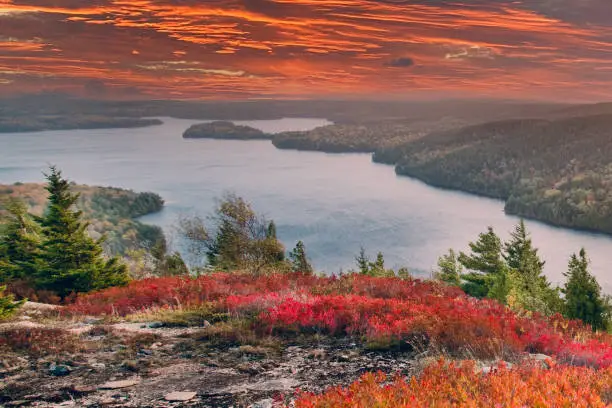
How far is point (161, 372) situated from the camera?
1027 centimetres

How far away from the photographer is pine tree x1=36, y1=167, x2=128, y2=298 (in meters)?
22.3

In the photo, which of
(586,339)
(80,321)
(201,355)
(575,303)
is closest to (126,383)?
(201,355)

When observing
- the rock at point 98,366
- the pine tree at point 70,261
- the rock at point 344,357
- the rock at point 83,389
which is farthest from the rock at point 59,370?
the pine tree at point 70,261

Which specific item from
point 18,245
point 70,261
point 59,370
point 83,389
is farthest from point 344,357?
point 18,245

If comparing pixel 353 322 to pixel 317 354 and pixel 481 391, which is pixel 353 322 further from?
pixel 481 391

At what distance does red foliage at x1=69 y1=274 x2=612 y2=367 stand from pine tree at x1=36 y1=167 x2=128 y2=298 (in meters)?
3.93

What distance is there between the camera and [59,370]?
34.4ft

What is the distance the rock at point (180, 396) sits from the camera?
8.84 metres

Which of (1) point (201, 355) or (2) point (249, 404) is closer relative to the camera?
(2) point (249, 404)

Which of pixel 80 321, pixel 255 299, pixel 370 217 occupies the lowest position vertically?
pixel 370 217

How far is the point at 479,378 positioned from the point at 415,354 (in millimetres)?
2636

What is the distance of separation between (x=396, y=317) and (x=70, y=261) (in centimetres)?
1583

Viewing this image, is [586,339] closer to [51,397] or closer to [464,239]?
[51,397]

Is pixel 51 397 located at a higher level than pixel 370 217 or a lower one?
higher
